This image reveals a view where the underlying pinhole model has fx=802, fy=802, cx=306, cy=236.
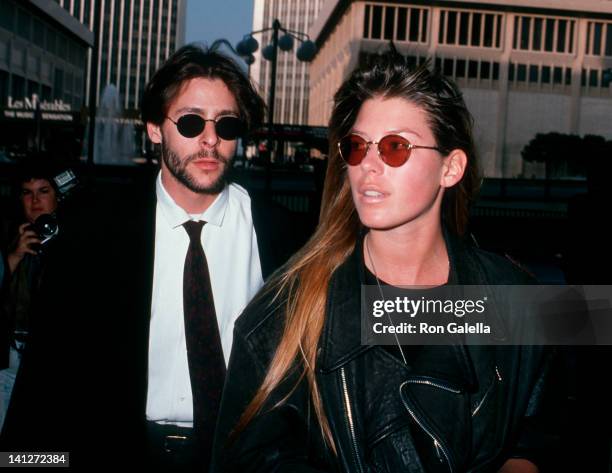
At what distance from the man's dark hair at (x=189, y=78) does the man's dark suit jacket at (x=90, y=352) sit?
61 centimetres

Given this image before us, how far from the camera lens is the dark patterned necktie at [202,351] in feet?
8.86

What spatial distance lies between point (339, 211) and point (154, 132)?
4.27ft

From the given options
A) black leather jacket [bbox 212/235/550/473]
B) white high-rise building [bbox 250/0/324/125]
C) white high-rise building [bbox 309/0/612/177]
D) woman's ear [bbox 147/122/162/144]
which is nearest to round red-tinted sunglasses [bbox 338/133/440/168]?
black leather jacket [bbox 212/235/550/473]

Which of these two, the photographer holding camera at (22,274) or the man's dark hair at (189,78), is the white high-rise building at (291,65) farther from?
the man's dark hair at (189,78)

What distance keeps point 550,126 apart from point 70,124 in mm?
43949

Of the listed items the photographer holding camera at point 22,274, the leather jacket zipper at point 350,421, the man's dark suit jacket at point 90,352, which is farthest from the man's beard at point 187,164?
the leather jacket zipper at point 350,421

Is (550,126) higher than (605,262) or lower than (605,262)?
higher

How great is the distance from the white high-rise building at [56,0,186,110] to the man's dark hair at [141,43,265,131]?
550 ft

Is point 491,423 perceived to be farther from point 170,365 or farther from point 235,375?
point 170,365

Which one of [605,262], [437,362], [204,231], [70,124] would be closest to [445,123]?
[437,362]

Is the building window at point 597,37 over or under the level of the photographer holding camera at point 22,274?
over

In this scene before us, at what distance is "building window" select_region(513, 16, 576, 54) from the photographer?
72.7 metres

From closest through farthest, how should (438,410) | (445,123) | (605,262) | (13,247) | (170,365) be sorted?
1. (438,410)
2. (445,123)
3. (170,365)
4. (13,247)
5. (605,262)

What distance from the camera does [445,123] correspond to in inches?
91.9
